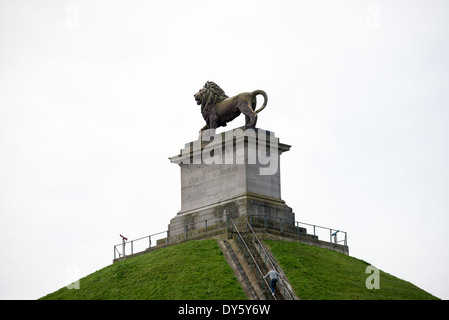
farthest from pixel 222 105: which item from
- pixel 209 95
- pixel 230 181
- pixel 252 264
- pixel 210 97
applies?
pixel 252 264

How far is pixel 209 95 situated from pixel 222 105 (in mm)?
954

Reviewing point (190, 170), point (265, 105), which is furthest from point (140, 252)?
point (265, 105)

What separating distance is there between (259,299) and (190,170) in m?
12.4

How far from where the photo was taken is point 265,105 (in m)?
48.7

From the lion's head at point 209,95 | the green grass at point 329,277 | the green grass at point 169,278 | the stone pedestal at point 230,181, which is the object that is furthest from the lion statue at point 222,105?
the green grass at point 169,278

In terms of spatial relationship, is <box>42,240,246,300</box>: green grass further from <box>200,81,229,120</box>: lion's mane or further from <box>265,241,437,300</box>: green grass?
<box>200,81,229,120</box>: lion's mane

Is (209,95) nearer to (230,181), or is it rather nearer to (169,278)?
(230,181)

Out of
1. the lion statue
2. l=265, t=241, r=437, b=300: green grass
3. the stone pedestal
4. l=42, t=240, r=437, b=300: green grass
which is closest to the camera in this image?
l=42, t=240, r=437, b=300: green grass

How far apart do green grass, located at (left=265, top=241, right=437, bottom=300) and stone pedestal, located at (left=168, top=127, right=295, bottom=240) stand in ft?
9.06

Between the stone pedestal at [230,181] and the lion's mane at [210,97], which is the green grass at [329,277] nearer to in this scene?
the stone pedestal at [230,181]

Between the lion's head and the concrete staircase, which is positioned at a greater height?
the lion's head

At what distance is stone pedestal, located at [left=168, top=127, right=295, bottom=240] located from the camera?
46938mm

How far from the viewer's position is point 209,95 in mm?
50312

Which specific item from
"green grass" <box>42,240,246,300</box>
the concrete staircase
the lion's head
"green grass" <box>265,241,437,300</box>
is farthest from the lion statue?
"green grass" <box>42,240,246,300</box>
